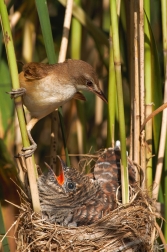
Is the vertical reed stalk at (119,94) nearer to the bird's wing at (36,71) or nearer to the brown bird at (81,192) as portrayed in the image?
the brown bird at (81,192)

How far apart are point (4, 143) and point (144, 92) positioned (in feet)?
2.78

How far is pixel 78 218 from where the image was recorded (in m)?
2.61

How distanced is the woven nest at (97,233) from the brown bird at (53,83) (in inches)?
20.2

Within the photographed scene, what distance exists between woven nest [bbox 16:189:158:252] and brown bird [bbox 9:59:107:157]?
513 millimetres

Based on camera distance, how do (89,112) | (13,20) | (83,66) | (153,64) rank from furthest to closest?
(89,112), (13,20), (83,66), (153,64)

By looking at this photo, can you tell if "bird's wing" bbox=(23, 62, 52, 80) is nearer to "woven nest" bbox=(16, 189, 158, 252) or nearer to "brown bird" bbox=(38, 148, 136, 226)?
"brown bird" bbox=(38, 148, 136, 226)

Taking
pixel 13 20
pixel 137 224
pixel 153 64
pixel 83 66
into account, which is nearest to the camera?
pixel 137 224

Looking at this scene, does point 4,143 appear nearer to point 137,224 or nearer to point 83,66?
point 83,66

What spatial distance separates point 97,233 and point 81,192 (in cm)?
45

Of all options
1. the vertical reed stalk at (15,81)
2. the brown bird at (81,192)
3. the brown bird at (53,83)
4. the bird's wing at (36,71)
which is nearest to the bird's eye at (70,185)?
the brown bird at (81,192)

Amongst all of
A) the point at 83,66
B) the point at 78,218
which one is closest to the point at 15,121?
the point at 83,66

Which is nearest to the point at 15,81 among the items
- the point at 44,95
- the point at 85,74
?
the point at 44,95

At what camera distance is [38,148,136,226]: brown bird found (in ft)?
8.59

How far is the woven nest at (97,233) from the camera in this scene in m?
2.37
